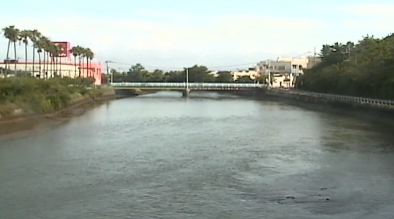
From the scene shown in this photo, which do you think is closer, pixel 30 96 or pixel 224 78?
pixel 30 96

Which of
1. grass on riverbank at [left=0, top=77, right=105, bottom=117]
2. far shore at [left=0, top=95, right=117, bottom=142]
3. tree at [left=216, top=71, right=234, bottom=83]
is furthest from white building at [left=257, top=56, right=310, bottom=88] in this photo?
far shore at [left=0, top=95, right=117, bottom=142]

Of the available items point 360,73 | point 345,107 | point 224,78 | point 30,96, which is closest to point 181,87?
point 224,78

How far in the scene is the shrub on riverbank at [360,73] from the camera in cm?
3234

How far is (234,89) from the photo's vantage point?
70438 millimetres

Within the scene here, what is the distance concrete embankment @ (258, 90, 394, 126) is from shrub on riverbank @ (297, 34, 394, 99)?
132 centimetres

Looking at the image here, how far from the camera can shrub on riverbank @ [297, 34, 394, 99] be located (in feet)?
106

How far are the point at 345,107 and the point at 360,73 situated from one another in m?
3.00

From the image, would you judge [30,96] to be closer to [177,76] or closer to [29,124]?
[29,124]

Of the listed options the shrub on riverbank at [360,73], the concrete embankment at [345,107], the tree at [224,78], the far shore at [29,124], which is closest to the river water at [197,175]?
the far shore at [29,124]

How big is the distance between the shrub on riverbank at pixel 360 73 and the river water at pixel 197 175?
11.5 m

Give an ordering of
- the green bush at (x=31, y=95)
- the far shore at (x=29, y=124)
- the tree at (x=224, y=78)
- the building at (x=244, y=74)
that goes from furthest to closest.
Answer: the building at (x=244, y=74), the tree at (x=224, y=78), the green bush at (x=31, y=95), the far shore at (x=29, y=124)

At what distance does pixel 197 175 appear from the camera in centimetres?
1243

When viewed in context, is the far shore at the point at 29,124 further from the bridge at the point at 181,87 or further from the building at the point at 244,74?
the building at the point at 244,74

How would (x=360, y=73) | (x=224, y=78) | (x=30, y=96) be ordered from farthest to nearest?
(x=224, y=78), (x=360, y=73), (x=30, y=96)
